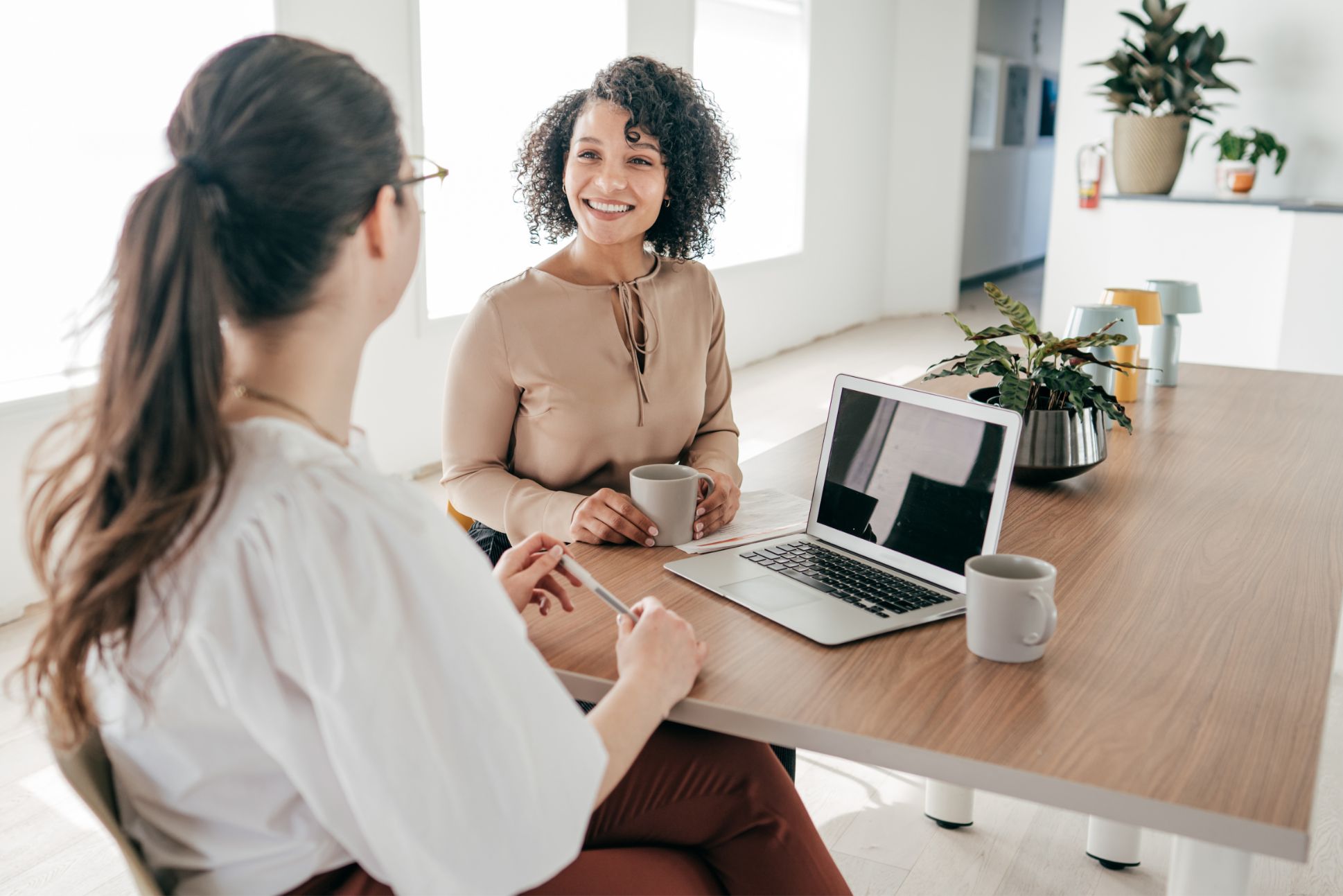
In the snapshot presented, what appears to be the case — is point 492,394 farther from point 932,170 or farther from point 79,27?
point 932,170

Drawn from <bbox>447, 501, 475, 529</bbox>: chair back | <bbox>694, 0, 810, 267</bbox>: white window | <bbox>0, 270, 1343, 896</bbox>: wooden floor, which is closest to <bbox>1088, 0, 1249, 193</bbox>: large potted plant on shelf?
<bbox>694, 0, 810, 267</bbox>: white window

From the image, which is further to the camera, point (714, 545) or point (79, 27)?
point (79, 27)

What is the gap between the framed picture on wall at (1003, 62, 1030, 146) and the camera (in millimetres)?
9656

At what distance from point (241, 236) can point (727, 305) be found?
221 inches

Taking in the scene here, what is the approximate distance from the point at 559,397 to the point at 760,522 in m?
0.39

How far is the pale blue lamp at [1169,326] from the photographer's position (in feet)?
8.19

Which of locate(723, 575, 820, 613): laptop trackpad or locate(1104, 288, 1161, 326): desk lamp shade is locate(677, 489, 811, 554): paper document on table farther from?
locate(1104, 288, 1161, 326): desk lamp shade

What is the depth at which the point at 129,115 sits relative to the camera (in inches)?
129

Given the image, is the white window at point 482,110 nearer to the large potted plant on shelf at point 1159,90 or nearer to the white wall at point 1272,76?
the large potted plant on shelf at point 1159,90

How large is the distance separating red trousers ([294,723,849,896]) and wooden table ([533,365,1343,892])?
13cm

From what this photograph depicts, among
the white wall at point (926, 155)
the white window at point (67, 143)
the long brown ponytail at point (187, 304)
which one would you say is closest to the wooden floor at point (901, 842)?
the white window at point (67, 143)

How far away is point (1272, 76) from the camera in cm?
600

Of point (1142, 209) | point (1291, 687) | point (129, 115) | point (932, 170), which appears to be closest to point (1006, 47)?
point (932, 170)

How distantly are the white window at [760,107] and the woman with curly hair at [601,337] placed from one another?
13.6ft
